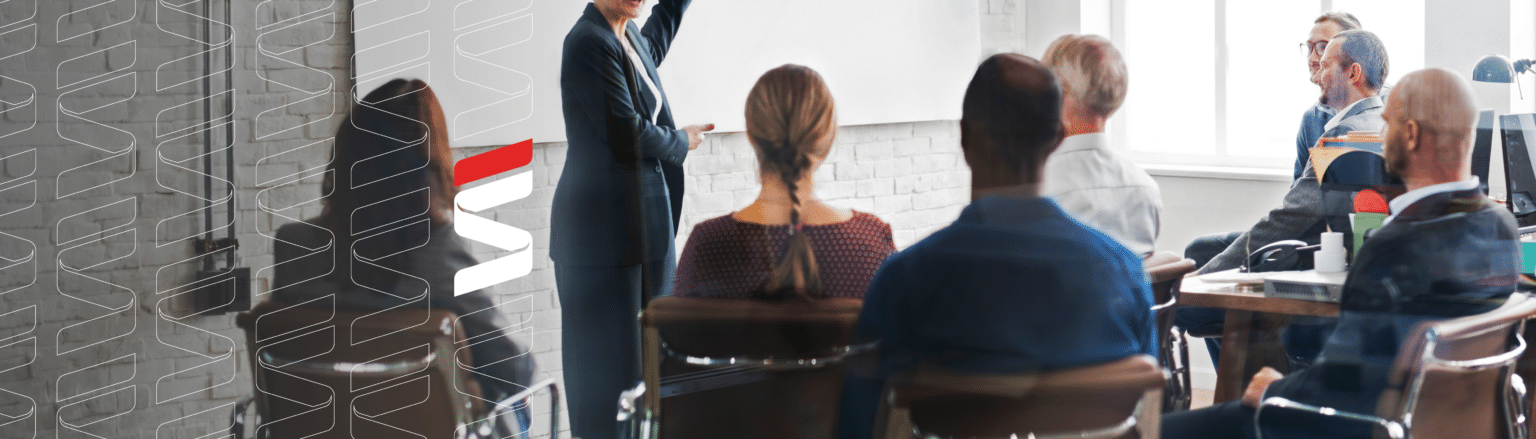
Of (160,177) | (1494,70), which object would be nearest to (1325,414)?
(1494,70)

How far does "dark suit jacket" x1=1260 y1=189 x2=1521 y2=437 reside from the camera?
43.9 inches

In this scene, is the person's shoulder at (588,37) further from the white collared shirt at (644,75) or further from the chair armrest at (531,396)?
the chair armrest at (531,396)

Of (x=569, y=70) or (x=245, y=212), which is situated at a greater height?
(x=569, y=70)

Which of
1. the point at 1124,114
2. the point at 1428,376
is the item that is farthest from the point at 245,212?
the point at 1428,376

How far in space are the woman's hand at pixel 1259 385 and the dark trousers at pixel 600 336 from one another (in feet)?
2.31

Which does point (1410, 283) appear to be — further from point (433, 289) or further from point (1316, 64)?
→ point (433, 289)

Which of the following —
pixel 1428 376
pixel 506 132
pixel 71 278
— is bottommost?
pixel 1428 376

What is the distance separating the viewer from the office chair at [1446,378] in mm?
1132

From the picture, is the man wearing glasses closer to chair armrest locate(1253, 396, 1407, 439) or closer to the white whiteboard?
chair armrest locate(1253, 396, 1407, 439)

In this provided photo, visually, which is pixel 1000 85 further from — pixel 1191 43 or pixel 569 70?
pixel 569 70

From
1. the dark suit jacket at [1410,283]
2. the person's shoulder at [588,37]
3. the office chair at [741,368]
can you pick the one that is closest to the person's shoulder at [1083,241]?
the office chair at [741,368]

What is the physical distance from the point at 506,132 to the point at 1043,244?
563 mm

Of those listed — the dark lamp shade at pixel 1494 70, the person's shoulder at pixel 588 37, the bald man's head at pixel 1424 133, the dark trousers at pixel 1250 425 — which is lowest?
the dark trousers at pixel 1250 425

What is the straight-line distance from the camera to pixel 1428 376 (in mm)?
1147
